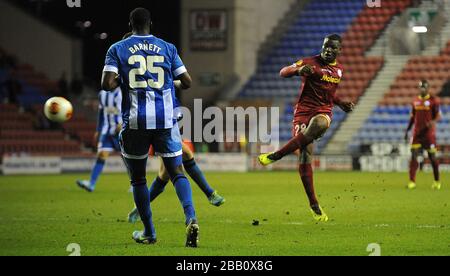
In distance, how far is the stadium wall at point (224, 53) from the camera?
35.2 m

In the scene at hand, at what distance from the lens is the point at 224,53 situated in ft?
116

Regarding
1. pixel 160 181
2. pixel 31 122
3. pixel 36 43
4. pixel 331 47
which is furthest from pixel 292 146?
pixel 36 43

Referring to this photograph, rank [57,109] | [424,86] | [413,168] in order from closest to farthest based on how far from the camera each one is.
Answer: [57,109]
[424,86]
[413,168]

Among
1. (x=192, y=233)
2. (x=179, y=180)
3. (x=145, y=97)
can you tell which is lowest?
(x=192, y=233)

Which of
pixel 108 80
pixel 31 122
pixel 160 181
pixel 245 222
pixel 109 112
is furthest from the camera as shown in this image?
pixel 31 122

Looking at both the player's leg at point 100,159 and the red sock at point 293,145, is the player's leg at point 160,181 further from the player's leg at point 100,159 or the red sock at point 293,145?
the player's leg at point 100,159

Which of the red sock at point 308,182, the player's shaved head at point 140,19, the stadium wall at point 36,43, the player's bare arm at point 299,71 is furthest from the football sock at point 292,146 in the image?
the stadium wall at point 36,43

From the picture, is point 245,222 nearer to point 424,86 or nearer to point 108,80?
point 108,80

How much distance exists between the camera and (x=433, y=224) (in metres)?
12.1

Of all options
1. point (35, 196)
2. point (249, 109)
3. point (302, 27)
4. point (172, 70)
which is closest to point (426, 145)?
point (35, 196)

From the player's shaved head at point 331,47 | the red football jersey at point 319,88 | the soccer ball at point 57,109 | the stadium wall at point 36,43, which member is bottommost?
Result: the soccer ball at point 57,109

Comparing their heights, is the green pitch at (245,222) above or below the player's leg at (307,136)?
below

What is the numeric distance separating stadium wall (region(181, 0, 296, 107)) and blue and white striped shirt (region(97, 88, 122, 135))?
15.9m

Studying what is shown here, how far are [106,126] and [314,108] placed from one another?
7349mm
